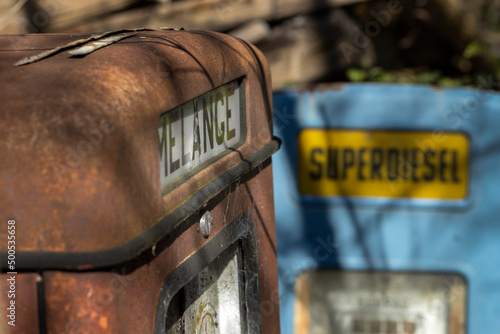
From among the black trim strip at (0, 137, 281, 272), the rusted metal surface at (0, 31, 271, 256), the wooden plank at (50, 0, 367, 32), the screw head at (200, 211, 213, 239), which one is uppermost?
the rusted metal surface at (0, 31, 271, 256)

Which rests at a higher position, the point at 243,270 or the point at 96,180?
the point at 96,180

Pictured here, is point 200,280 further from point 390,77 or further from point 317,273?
point 390,77

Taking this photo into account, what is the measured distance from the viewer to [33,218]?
1001 mm

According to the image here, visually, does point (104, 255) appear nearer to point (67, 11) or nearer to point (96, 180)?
point (96, 180)

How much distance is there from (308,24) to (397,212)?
124 cm

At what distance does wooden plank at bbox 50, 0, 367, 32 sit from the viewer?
358cm

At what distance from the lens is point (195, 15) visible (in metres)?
3.66

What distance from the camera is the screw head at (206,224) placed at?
1442 mm

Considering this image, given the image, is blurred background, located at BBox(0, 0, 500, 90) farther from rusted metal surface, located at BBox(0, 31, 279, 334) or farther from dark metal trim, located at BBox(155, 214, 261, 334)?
rusted metal surface, located at BBox(0, 31, 279, 334)

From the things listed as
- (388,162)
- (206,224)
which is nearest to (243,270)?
(206,224)

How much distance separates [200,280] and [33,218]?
69 centimetres

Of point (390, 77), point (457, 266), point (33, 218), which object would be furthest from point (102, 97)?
point (390, 77)

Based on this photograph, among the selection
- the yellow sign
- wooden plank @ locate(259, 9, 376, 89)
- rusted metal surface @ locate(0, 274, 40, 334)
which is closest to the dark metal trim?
rusted metal surface @ locate(0, 274, 40, 334)

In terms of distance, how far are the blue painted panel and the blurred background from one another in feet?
2.15
